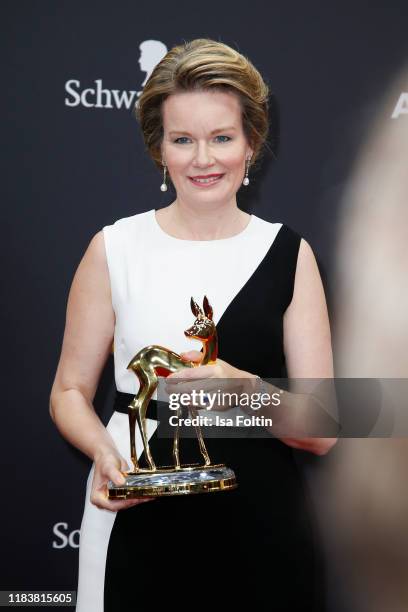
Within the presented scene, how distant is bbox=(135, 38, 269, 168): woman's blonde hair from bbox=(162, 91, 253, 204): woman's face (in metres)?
0.02

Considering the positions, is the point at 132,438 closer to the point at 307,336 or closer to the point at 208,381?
the point at 208,381

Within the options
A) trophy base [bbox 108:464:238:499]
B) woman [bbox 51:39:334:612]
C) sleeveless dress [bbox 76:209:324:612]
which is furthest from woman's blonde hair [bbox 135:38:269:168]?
trophy base [bbox 108:464:238:499]

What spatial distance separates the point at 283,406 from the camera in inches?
63.2

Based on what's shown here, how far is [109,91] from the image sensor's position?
2.07 meters

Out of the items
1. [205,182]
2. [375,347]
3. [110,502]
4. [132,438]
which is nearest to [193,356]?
[132,438]

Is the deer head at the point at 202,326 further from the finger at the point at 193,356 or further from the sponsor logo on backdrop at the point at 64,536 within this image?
the sponsor logo on backdrop at the point at 64,536

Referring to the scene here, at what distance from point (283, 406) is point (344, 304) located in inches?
23.6

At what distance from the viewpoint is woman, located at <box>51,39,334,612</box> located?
1598 millimetres

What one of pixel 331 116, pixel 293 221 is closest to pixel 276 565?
pixel 293 221

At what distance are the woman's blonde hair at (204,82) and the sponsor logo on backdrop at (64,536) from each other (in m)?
1.07

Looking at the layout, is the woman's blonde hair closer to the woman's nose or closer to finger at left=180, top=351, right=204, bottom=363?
the woman's nose

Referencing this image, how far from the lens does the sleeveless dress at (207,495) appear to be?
159cm

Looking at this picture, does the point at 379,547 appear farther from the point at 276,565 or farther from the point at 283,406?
the point at 283,406

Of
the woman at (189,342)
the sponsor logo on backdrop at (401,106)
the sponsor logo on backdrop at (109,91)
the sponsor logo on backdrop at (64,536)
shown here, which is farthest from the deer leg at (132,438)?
the sponsor logo on backdrop at (401,106)
